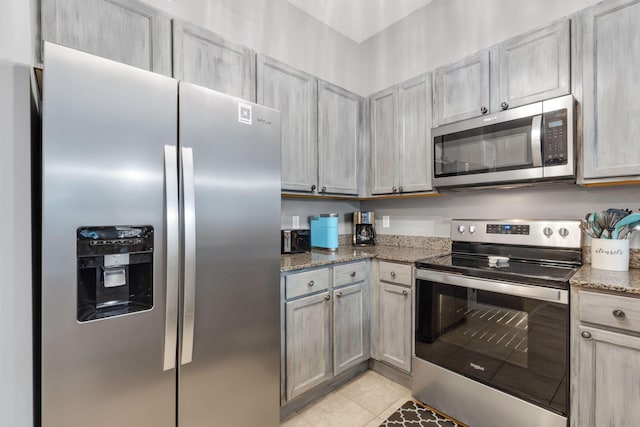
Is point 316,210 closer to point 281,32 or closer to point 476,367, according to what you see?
point 281,32

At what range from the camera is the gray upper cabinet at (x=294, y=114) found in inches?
81.4

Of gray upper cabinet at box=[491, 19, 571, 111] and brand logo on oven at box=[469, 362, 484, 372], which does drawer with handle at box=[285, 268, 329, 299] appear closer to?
brand logo on oven at box=[469, 362, 484, 372]

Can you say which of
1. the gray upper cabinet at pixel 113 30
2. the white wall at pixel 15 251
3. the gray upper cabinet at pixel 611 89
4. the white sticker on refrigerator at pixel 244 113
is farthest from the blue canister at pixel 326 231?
the white wall at pixel 15 251

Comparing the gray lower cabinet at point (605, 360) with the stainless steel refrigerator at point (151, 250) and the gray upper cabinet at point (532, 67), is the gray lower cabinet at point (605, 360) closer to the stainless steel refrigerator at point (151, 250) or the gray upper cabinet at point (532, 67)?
the gray upper cabinet at point (532, 67)

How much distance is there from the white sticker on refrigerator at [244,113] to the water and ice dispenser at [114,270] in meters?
0.64

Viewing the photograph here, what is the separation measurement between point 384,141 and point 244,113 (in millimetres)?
1514

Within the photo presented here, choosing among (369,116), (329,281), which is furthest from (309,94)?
(329,281)

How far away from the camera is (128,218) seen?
1.07 meters

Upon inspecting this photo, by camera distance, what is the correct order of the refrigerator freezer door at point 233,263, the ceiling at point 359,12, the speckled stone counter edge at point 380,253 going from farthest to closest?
the ceiling at point 359,12, the speckled stone counter edge at point 380,253, the refrigerator freezer door at point 233,263

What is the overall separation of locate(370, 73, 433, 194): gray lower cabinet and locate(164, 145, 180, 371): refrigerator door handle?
180cm

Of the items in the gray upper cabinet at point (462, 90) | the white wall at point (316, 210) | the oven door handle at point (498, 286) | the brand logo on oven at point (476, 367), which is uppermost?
the gray upper cabinet at point (462, 90)

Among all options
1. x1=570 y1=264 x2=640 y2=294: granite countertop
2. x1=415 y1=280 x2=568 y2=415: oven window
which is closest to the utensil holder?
x1=570 y1=264 x2=640 y2=294: granite countertop

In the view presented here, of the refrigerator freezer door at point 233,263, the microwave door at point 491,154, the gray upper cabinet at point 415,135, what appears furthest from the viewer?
the gray upper cabinet at point 415,135

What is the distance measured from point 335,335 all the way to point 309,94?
179 cm
